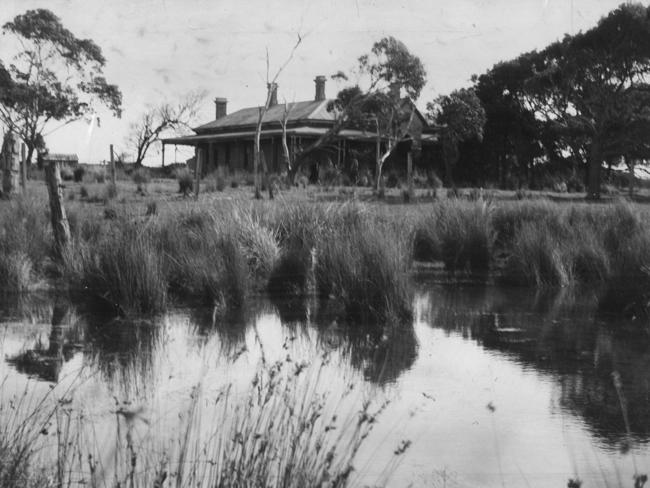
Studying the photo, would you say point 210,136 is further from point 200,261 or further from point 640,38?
point 200,261

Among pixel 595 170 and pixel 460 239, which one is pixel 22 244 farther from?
pixel 595 170

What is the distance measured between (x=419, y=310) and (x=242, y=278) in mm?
1878

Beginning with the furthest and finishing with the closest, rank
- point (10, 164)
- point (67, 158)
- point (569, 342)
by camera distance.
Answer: point (67, 158) < point (10, 164) < point (569, 342)

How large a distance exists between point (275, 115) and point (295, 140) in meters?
3.89

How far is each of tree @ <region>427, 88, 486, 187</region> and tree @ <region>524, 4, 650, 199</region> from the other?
8.58 ft

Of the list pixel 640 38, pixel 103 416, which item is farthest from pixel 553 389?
pixel 640 38

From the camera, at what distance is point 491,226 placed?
14469 mm

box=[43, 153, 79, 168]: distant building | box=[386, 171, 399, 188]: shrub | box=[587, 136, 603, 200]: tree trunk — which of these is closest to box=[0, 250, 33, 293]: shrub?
box=[587, 136, 603, 200]: tree trunk

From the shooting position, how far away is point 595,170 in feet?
106

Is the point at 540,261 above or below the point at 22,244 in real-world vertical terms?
below

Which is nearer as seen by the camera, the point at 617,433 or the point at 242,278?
the point at 617,433

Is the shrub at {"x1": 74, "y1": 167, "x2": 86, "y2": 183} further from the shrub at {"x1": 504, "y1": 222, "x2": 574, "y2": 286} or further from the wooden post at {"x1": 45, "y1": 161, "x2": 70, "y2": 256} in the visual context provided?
the shrub at {"x1": 504, "y1": 222, "x2": 574, "y2": 286}

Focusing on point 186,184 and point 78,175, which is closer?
point 186,184

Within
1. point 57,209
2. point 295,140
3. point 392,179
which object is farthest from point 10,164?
point 295,140
